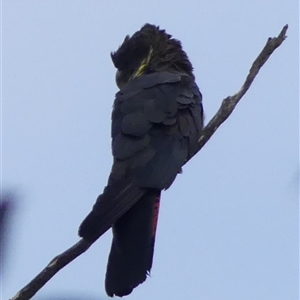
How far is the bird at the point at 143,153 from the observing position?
2979 mm

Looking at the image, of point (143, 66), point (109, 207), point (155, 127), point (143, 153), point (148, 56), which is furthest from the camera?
point (148, 56)

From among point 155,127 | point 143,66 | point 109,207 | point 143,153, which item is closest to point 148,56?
point 143,66

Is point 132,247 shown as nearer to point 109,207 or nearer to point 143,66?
point 109,207

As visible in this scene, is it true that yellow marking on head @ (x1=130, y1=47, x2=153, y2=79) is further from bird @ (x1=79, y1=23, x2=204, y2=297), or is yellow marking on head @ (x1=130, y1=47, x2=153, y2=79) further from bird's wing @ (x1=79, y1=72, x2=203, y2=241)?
bird's wing @ (x1=79, y1=72, x2=203, y2=241)

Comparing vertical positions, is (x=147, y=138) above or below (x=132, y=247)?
A: above

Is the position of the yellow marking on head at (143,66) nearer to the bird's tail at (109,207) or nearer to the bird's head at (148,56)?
the bird's head at (148,56)

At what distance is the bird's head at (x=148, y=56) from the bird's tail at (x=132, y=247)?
1.51 metres

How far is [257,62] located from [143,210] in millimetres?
968

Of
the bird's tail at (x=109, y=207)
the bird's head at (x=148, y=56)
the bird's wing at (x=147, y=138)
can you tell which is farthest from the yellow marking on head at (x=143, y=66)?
the bird's tail at (x=109, y=207)

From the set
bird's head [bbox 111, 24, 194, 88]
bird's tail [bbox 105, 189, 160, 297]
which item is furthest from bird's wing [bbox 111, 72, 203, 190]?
bird's head [bbox 111, 24, 194, 88]

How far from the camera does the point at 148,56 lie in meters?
4.79

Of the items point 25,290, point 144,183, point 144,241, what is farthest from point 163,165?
point 25,290

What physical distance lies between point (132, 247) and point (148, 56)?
2.00 metres

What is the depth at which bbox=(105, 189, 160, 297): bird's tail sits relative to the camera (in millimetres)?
2918
